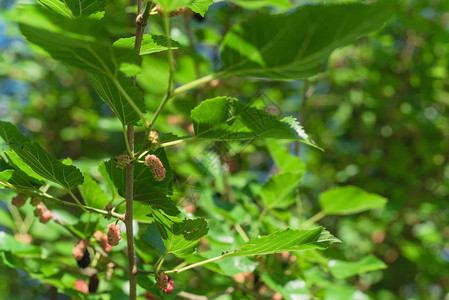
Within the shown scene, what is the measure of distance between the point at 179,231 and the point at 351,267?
2.09 ft

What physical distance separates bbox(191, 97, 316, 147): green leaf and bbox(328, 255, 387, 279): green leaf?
666 mm

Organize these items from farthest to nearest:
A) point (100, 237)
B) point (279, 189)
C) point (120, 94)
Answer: point (279, 189) < point (100, 237) < point (120, 94)

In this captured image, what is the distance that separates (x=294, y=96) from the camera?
208cm

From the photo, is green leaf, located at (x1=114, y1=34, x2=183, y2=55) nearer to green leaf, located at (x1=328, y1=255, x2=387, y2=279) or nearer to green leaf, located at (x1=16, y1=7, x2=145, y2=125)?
green leaf, located at (x1=16, y1=7, x2=145, y2=125)

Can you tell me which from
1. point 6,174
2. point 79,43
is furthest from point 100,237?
point 79,43

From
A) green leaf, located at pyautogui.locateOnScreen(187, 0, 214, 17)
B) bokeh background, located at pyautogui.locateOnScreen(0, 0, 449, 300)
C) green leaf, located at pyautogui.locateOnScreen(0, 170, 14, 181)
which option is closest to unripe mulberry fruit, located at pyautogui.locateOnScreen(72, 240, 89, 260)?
green leaf, located at pyautogui.locateOnScreen(0, 170, 14, 181)

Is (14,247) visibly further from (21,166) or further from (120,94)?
(120,94)

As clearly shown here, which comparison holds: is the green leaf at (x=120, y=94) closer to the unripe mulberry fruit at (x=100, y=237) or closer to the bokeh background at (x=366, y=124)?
the unripe mulberry fruit at (x=100, y=237)

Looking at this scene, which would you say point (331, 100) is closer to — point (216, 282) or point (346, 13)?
point (216, 282)

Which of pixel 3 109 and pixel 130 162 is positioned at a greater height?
pixel 130 162

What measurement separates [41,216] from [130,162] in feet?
1.11

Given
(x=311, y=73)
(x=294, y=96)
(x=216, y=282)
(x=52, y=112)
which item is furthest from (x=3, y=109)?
(x=311, y=73)

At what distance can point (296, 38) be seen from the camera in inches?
15.2

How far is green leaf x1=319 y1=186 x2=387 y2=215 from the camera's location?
1.10m
